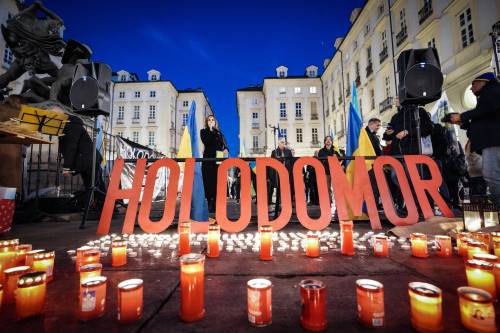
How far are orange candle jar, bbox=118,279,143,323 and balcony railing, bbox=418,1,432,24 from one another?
748 inches

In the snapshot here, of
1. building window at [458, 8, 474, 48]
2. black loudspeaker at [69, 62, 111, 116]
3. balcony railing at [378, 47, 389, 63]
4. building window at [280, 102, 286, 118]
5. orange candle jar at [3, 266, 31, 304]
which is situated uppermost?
building window at [280, 102, 286, 118]

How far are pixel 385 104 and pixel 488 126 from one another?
56.7ft

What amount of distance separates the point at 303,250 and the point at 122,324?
165 centimetres

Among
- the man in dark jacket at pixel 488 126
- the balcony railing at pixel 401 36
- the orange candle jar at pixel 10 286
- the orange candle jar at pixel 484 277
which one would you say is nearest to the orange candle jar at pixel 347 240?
the orange candle jar at pixel 484 277

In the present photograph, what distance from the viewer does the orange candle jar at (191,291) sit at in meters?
1.09

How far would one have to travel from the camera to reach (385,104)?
61.8 feet

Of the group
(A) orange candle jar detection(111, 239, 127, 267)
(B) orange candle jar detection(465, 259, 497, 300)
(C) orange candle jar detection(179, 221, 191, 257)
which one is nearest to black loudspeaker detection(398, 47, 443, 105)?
(B) orange candle jar detection(465, 259, 497, 300)

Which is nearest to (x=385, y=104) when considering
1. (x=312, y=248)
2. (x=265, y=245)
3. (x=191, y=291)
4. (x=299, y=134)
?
(x=299, y=134)

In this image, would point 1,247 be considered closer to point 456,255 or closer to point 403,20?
point 456,255

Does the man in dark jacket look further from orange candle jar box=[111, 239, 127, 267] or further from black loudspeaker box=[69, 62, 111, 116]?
black loudspeaker box=[69, 62, 111, 116]

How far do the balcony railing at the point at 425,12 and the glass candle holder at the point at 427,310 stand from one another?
1846cm

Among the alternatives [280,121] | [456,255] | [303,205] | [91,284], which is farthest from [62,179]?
[280,121]

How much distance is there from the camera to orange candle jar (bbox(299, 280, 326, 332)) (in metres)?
0.99

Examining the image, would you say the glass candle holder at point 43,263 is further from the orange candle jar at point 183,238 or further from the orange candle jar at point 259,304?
the orange candle jar at point 259,304
